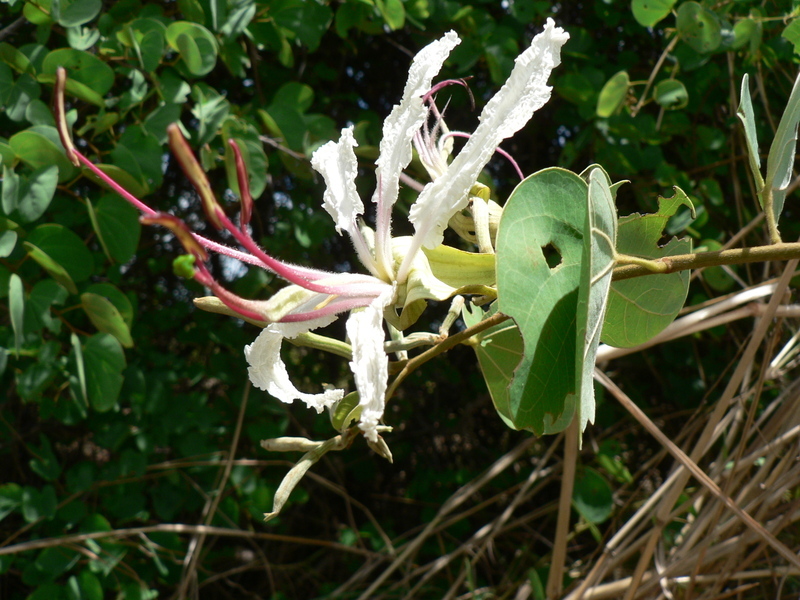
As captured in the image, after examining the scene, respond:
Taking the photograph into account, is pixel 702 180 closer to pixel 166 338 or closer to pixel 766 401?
pixel 766 401

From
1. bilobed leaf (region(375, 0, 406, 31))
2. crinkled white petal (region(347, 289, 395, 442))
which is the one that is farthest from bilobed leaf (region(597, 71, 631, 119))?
crinkled white petal (region(347, 289, 395, 442))

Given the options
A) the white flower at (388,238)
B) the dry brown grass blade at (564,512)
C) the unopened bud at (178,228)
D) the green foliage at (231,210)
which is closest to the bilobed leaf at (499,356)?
the green foliage at (231,210)

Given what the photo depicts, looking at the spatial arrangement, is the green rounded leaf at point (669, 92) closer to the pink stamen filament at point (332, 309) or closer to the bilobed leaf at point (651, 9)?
the bilobed leaf at point (651, 9)

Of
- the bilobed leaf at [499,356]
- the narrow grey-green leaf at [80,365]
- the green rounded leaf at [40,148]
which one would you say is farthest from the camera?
the narrow grey-green leaf at [80,365]

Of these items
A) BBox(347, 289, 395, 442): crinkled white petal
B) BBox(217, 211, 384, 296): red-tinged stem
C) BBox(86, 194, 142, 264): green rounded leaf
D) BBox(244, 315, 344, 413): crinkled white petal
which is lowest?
BBox(86, 194, 142, 264): green rounded leaf

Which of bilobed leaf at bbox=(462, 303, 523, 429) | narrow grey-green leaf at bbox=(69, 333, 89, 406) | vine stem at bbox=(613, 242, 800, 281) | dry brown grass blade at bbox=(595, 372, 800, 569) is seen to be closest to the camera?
vine stem at bbox=(613, 242, 800, 281)

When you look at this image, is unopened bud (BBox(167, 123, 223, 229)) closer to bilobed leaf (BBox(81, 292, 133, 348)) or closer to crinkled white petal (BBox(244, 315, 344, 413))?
crinkled white petal (BBox(244, 315, 344, 413))
